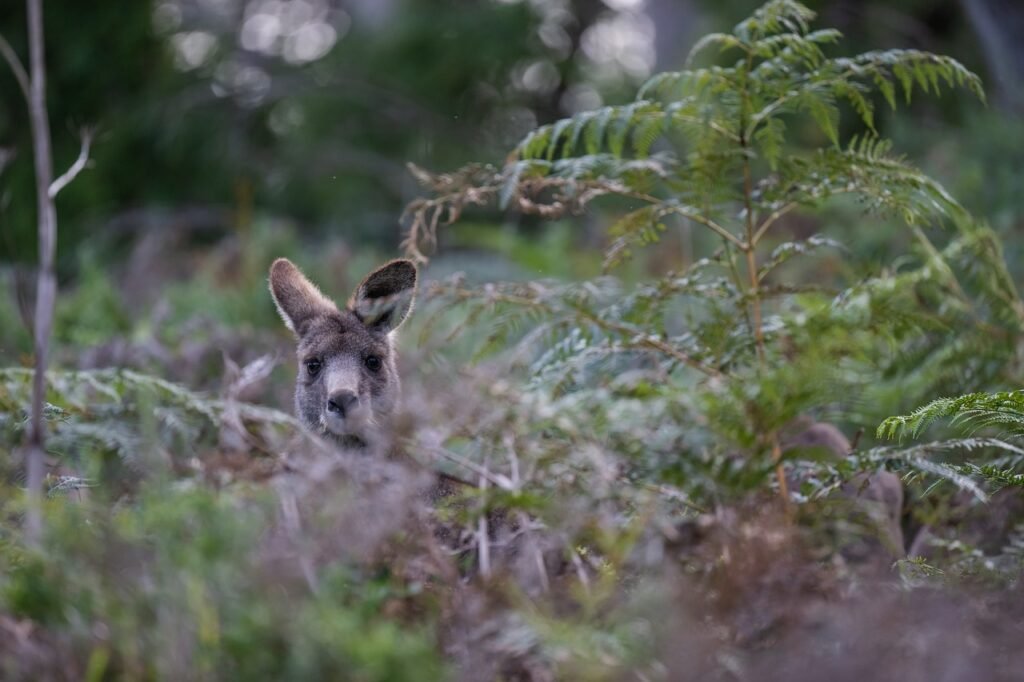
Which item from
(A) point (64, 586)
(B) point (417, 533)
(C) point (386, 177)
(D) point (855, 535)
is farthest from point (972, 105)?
(A) point (64, 586)

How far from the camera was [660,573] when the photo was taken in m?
3.15

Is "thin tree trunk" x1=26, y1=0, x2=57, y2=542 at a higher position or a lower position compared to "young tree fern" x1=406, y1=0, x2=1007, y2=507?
higher

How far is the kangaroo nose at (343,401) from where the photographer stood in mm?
5898

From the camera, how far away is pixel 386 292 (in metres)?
6.12

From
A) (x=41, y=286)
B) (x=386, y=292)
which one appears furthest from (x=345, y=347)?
(x=41, y=286)

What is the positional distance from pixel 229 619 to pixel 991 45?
486 inches

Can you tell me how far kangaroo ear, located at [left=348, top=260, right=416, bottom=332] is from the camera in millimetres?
5887

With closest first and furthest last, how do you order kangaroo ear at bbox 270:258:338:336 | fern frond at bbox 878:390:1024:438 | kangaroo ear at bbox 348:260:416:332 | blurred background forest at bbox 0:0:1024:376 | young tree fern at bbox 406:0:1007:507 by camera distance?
fern frond at bbox 878:390:1024:438, young tree fern at bbox 406:0:1007:507, kangaroo ear at bbox 348:260:416:332, kangaroo ear at bbox 270:258:338:336, blurred background forest at bbox 0:0:1024:376

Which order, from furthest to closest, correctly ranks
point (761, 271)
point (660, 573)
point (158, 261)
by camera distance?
point (158, 261) < point (761, 271) < point (660, 573)

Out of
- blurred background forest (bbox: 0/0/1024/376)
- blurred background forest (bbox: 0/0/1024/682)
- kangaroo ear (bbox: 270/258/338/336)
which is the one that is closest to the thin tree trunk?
blurred background forest (bbox: 0/0/1024/682)

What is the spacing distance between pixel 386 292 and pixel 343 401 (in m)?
0.62

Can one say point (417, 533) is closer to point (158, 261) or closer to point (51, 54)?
point (158, 261)

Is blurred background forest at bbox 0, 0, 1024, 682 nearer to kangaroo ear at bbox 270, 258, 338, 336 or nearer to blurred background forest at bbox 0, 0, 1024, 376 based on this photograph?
kangaroo ear at bbox 270, 258, 338, 336

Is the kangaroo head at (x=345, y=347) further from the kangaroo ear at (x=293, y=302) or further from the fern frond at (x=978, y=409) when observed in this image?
the fern frond at (x=978, y=409)
